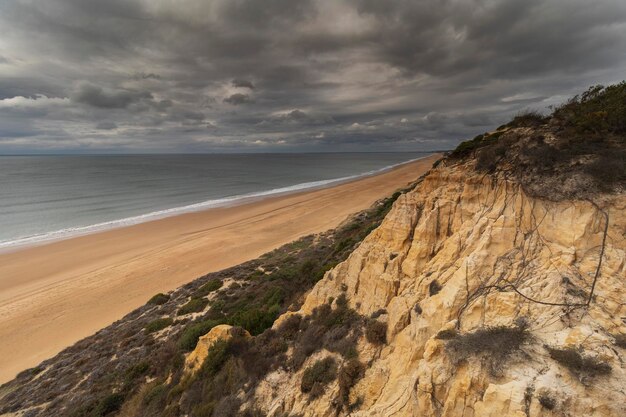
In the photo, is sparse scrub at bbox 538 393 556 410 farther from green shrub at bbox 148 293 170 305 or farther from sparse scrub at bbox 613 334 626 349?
green shrub at bbox 148 293 170 305

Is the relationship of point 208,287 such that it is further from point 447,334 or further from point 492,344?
point 492,344

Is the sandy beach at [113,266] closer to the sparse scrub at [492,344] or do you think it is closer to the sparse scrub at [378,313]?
the sparse scrub at [378,313]

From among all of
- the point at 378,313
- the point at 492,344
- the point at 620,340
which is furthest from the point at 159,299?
the point at 620,340

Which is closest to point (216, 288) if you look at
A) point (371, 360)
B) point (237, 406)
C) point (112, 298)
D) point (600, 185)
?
point (112, 298)

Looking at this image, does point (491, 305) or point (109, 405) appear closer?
point (491, 305)

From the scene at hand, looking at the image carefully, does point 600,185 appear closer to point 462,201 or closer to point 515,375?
point 462,201

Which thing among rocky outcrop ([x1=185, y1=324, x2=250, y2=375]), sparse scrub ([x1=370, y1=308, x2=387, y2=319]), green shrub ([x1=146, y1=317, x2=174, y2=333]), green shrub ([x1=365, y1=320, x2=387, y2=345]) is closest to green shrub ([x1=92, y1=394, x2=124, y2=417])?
rocky outcrop ([x1=185, y1=324, x2=250, y2=375])
